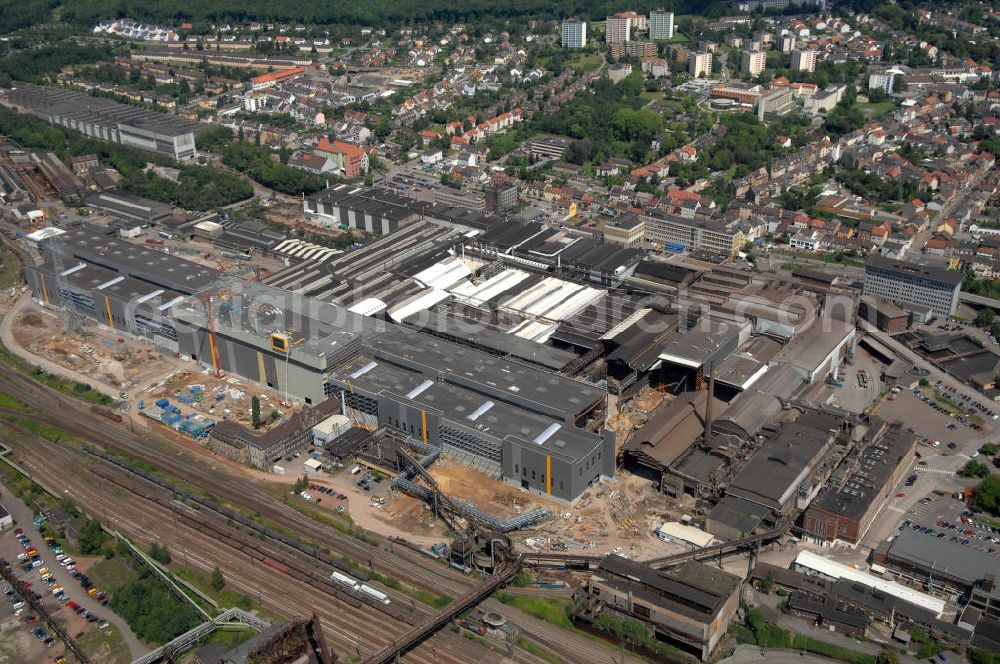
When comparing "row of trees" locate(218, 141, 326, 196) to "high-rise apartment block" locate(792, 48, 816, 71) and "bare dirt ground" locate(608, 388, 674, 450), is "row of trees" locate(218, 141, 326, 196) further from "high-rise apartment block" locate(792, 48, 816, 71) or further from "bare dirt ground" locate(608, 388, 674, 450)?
"high-rise apartment block" locate(792, 48, 816, 71)

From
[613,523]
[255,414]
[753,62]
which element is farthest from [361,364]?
[753,62]

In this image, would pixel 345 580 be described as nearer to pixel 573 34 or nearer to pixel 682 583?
pixel 682 583

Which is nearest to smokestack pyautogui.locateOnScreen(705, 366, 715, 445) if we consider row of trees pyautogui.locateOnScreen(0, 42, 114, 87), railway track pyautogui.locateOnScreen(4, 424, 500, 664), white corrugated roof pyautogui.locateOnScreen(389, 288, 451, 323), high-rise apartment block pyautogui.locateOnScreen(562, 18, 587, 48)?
railway track pyautogui.locateOnScreen(4, 424, 500, 664)

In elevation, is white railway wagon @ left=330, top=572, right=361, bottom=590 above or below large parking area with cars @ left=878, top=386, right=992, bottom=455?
above

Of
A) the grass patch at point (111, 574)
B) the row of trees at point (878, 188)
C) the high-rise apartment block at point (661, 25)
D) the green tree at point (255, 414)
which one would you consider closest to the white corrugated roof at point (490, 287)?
the green tree at point (255, 414)

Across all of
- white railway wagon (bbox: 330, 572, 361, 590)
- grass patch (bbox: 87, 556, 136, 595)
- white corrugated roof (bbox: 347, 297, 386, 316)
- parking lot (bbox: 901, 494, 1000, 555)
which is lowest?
parking lot (bbox: 901, 494, 1000, 555)

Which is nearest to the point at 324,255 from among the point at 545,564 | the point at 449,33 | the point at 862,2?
the point at 545,564
